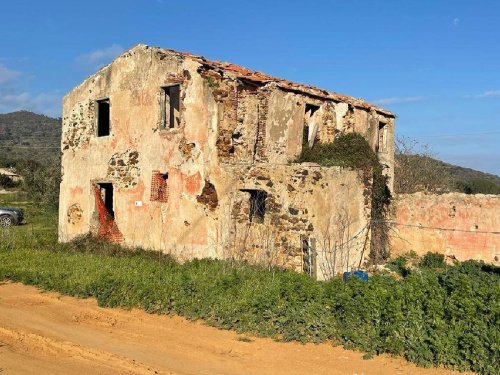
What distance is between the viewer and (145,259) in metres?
14.0

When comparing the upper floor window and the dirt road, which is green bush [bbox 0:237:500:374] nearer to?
the dirt road

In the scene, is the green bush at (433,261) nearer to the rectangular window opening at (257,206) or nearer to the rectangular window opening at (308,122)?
the rectangular window opening at (308,122)

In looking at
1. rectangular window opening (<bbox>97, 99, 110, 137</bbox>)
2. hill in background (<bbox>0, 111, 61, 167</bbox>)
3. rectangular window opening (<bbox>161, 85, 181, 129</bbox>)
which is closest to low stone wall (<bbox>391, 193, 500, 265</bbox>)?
rectangular window opening (<bbox>161, 85, 181, 129</bbox>)

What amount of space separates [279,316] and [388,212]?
12016 millimetres

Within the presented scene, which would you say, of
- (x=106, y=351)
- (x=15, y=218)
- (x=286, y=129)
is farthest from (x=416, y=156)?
(x=106, y=351)

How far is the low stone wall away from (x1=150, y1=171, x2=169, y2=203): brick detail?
735cm

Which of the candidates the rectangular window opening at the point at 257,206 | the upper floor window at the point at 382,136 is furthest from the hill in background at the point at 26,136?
the rectangular window opening at the point at 257,206

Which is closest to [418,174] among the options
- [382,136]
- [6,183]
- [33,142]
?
[382,136]

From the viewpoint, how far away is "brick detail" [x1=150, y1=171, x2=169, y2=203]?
15266 millimetres

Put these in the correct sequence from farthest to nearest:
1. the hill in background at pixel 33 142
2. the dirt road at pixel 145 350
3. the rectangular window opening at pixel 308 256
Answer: the hill in background at pixel 33 142
the rectangular window opening at pixel 308 256
the dirt road at pixel 145 350

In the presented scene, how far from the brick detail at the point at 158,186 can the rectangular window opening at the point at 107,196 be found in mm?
2554

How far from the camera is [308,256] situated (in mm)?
11797

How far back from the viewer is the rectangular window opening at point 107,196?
687 inches

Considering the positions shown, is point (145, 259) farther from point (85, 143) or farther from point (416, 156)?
point (416, 156)
